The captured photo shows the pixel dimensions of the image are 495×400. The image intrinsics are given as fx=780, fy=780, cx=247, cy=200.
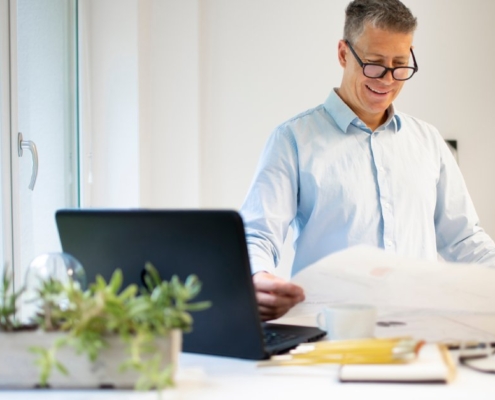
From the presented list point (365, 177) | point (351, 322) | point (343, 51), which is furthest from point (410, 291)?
point (343, 51)

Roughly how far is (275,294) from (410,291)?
0.27m

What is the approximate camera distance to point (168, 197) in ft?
12.1

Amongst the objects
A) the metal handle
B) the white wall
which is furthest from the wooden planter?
the white wall

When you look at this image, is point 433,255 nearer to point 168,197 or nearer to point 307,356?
point 307,356

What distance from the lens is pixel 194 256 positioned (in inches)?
50.1

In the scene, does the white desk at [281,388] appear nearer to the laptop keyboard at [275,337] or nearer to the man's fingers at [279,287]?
the laptop keyboard at [275,337]

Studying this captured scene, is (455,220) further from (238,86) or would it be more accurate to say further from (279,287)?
(238,86)

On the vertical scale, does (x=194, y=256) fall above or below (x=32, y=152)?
below

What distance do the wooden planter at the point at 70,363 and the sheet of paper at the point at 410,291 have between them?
500 millimetres

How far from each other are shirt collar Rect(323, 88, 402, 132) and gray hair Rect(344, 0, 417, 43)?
19 cm

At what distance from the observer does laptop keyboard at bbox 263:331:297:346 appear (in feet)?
4.76

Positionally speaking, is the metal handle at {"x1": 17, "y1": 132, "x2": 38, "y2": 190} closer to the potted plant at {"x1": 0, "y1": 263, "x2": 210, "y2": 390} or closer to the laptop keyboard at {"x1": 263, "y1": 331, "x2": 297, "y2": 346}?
the laptop keyboard at {"x1": 263, "y1": 331, "x2": 297, "y2": 346}

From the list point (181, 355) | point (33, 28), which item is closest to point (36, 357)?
point (181, 355)

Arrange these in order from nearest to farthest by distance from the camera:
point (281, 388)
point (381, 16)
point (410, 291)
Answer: point (281, 388), point (410, 291), point (381, 16)
